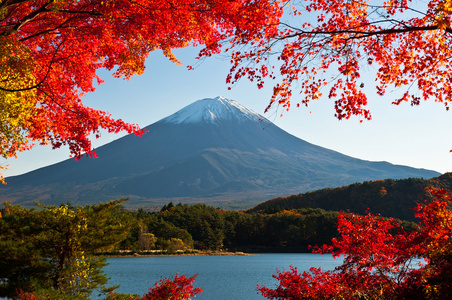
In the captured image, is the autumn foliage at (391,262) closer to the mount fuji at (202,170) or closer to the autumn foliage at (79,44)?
the autumn foliage at (79,44)

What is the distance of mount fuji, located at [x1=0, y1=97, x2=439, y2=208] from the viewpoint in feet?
475

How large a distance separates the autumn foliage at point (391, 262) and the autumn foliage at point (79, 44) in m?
3.17

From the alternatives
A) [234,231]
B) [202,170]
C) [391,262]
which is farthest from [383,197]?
[202,170]

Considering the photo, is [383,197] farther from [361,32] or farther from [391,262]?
[361,32]

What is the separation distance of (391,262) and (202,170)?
15766cm

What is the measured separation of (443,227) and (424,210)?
327 mm

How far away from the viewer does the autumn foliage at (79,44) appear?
592 centimetres

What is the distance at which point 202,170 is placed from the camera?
16250 cm

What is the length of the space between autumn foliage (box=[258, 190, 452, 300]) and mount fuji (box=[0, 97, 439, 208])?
11634cm

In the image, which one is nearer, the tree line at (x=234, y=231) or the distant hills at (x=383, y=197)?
the tree line at (x=234, y=231)

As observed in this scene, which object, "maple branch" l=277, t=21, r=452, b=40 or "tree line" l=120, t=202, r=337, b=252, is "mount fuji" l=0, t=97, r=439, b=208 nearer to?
"tree line" l=120, t=202, r=337, b=252

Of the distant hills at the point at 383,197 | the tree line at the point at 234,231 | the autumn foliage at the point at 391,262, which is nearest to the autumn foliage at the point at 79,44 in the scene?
the autumn foliage at the point at 391,262

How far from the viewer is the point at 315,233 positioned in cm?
5656

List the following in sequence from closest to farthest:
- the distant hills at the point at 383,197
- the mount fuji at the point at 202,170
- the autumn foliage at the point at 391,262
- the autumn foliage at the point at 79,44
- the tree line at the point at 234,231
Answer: the autumn foliage at the point at 391,262 < the autumn foliage at the point at 79,44 < the tree line at the point at 234,231 < the distant hills at the point at 383,197 < the mount fuji at the point at 202,170
